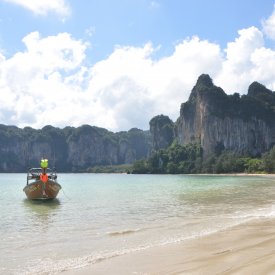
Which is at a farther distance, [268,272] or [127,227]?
[127,227]

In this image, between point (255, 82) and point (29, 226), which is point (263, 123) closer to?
point (255, 82)

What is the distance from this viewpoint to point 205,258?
9305mm

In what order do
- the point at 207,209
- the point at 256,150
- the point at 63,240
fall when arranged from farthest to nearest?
the point at 256,150 < the point at 207,209 < the point at 63,240

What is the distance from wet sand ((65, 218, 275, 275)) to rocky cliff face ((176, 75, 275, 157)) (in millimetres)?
149238

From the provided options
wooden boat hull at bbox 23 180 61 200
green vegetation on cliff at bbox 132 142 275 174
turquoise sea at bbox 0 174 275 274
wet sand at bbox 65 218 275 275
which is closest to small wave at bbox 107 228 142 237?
turquoise sea at bbox 0 174 275 274

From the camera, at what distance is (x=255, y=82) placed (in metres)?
168

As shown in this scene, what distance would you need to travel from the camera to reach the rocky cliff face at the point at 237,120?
159125mm

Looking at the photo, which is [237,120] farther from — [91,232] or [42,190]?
[91,232]

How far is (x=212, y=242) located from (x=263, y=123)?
155m

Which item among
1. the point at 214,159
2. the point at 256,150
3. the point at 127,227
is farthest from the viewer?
the point at 256,150

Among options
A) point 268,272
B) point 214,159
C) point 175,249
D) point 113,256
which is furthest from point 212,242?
point 214,159

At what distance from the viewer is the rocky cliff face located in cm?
15912

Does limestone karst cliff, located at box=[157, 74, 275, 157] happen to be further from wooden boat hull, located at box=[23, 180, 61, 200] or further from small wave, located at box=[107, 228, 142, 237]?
small wave, located at box=[107, 228, 142, 237]

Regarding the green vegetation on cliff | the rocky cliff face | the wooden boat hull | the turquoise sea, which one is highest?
the rocky cliff face
